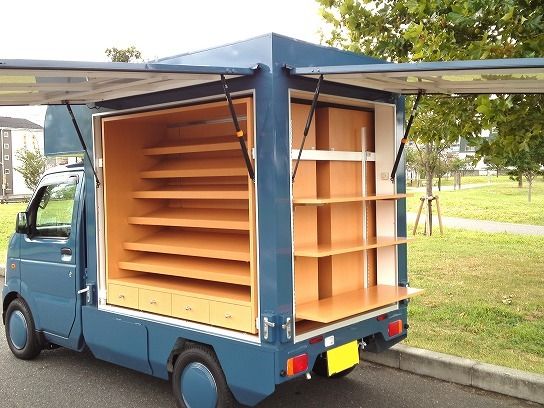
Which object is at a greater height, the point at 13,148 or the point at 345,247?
the point at 13,148

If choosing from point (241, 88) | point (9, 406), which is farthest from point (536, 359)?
point (9, 406)

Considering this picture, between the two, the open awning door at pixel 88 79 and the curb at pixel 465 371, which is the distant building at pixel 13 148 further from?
the curb at pixel 465 371

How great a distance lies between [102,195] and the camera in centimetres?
458

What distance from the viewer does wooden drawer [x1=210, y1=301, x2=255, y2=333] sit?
3545mm

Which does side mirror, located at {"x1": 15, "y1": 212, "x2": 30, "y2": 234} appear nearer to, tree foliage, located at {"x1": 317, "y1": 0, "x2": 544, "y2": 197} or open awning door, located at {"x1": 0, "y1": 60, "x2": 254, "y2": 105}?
open awning door, located at {"x1": 0, "y1": 60, "x2": 254, "y2": 105}

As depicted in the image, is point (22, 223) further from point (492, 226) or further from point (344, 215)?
point (492, 226)

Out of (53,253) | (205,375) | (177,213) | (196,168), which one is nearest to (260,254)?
(205,375)

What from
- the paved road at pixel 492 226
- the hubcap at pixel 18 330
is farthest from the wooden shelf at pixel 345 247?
the paved road at pixel 492 226

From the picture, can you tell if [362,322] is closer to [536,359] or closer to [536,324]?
[536,359]

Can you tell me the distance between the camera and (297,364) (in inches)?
134

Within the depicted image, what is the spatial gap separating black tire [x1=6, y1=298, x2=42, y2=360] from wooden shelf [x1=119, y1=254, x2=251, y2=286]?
1.30 meters

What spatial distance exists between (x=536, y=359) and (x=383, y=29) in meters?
4.37

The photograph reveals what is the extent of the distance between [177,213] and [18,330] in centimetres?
201

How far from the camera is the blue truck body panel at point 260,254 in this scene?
3.34 m
